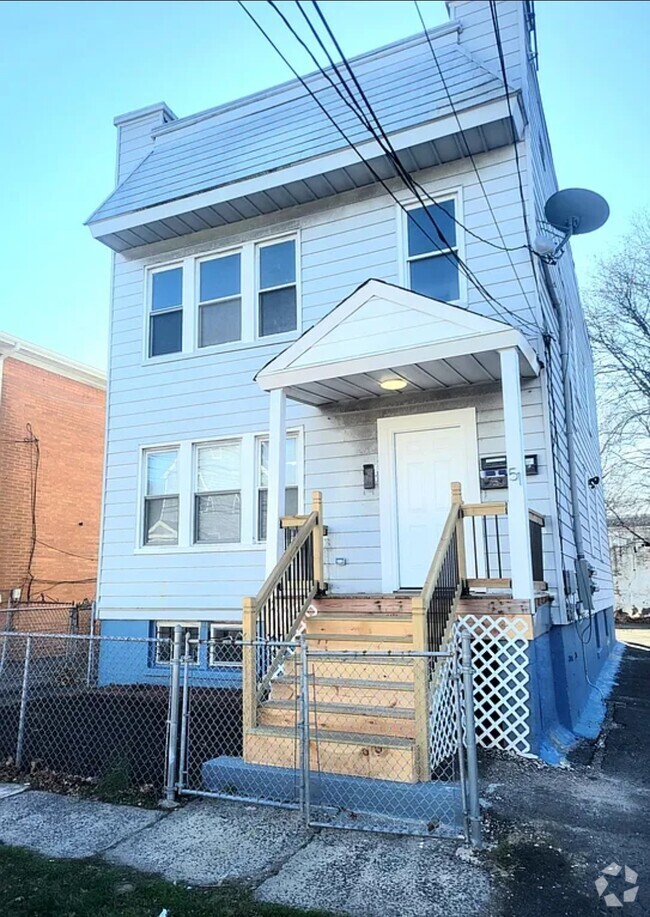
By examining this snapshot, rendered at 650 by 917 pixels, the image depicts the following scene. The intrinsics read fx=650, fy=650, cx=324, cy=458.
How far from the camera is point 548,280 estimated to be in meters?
8.22

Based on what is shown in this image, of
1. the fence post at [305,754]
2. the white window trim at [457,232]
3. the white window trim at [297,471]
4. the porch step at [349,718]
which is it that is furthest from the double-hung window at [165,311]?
the fence post at [305,754]

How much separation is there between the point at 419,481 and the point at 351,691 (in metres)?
2.80

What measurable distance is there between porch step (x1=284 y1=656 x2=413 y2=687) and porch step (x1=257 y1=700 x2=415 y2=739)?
0.29m

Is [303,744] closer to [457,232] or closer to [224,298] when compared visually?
[457,232]

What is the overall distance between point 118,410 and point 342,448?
148 inches

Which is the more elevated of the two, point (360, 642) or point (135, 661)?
point (360, 642)

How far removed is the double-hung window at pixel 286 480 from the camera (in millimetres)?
8383

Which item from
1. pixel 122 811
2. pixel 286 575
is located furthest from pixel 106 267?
pixel 122 811

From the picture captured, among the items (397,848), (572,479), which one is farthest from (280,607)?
(572,479)

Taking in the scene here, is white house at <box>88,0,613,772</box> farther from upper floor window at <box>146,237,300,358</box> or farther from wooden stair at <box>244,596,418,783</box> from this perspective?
wooden stair at <box>244,596,418,783</box>

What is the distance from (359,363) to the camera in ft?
21.9

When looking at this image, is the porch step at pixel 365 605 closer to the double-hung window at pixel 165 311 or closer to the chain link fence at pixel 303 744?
the chain link fence at pixel 303 744

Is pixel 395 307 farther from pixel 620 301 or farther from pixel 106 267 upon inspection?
pixel 620 301

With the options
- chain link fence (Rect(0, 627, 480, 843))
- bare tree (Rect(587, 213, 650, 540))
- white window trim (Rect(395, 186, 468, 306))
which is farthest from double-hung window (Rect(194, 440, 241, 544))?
bare tree (Rect(587, 213, 650, 540))
